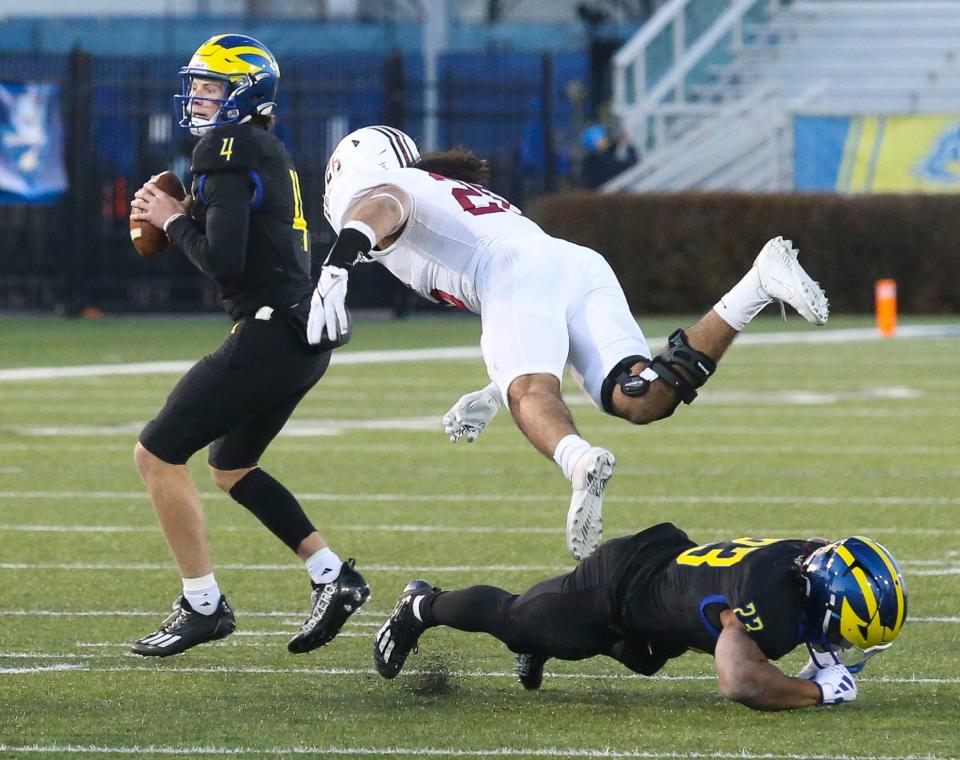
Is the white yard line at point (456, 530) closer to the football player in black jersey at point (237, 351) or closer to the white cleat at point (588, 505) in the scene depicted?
the football player in black jersey at point (237, 351)

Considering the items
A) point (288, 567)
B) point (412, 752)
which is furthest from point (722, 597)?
point (288, 567)

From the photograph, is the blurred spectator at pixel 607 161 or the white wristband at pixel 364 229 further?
the blurred spectator at pixel 607 161

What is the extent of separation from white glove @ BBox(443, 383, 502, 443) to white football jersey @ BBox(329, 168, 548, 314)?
0.93ft

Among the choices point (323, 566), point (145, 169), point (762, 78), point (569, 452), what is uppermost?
point (569, 452)

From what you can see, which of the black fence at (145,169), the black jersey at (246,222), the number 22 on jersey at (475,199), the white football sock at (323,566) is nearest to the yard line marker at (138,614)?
the white football sock at (323,566)

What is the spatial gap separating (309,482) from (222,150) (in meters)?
4.40

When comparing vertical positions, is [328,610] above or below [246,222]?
below

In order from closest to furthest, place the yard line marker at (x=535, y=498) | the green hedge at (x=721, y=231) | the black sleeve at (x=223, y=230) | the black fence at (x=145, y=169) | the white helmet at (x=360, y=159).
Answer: the black sleeve at (x=223, y=230)
the white helmet at (x=360, y=159)
the yard line marker at (x=535, y=498)
the green hedge at (x=721, y=231)
the black fence at (x=145, y=169)

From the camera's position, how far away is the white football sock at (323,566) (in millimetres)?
6227

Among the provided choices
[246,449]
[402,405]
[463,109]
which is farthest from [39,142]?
[246,449]

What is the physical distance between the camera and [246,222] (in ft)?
19.6

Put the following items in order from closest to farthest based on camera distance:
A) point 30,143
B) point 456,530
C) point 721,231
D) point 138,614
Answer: point 138,614 → point 456,530 → point 30,143 → point 721,231

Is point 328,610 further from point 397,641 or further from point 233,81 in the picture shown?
point 233,81

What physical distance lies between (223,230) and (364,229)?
0.45 m
